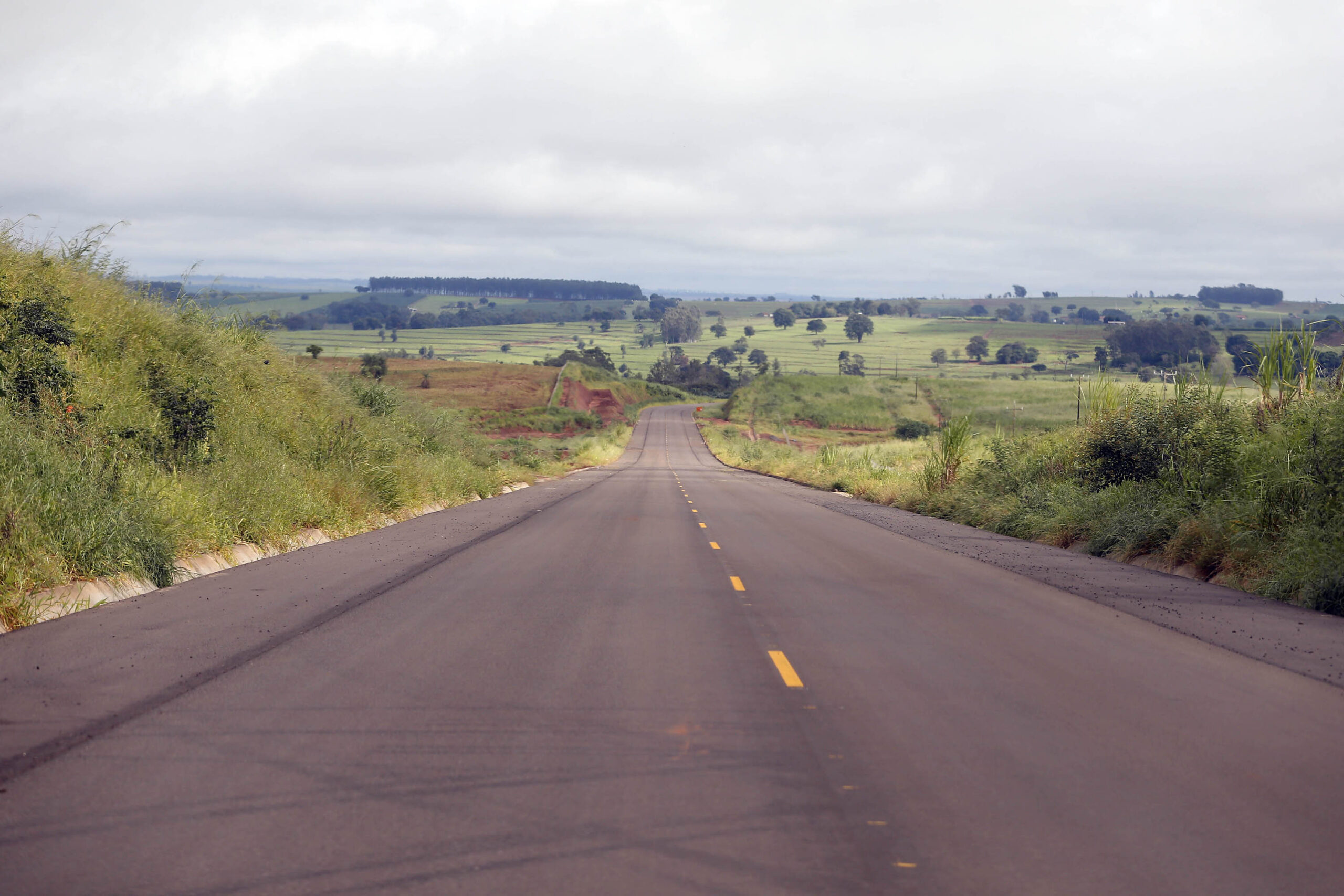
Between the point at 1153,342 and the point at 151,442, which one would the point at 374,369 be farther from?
the point at 1153,342

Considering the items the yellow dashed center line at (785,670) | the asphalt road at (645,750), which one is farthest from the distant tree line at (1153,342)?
the yellow dashed center line at (785,670)

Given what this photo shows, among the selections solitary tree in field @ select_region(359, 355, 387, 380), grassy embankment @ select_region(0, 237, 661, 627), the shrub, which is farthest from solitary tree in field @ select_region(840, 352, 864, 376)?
grassy embankment @ select_region(0, 237, 661, 627)

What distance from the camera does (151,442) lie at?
15.3m

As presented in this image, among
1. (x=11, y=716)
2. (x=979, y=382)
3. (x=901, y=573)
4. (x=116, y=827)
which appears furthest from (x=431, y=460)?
(x=979, y=382)

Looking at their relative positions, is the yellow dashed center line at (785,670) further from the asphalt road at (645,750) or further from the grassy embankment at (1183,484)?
the grassy embankment at (1183,484)

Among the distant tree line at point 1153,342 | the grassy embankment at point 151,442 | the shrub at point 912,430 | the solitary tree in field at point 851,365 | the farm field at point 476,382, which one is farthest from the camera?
the solitary tree in field at point 851,365

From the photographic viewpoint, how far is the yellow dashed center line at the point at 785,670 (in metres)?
7.48

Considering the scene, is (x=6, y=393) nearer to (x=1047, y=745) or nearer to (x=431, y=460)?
(x=1047, y=745)

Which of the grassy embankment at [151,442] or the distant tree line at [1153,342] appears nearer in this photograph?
the grassy embankment at [151,442]

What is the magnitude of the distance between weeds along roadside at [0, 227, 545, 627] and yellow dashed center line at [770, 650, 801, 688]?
636cm

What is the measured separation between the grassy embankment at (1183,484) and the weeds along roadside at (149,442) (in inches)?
502

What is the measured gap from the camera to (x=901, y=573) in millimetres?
14016

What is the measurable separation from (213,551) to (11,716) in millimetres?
7364

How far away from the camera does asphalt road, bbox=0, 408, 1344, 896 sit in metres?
4.26
